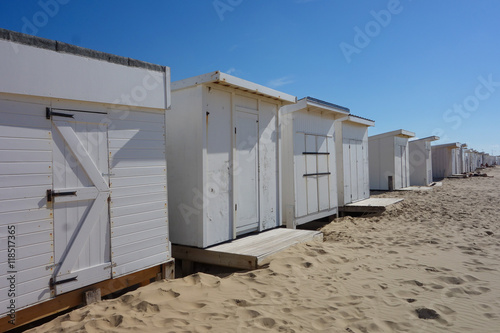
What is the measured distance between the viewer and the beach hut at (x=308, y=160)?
7.86 meters

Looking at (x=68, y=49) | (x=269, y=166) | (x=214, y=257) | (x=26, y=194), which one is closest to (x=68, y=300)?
(x=26, y=194)

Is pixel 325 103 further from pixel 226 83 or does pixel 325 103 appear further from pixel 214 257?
pixel 214 257

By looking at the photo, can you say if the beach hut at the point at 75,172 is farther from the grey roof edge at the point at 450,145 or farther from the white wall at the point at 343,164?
the grey roof edge at the point at 450,145

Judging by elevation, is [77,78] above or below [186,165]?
above

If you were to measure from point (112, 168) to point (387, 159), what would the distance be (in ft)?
49.1

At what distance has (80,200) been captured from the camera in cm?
374

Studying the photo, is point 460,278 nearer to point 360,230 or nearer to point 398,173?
point 360,230

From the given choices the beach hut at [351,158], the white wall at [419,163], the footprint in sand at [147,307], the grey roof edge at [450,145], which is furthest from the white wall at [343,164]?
the grey roof edge at [450,145]

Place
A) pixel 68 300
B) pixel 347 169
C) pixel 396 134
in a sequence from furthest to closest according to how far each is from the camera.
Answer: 1. pixel 396 134
2. pixel 347 169
3. pixel 68 300

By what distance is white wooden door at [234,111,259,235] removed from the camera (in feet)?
19.5

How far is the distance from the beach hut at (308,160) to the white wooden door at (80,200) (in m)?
4.63

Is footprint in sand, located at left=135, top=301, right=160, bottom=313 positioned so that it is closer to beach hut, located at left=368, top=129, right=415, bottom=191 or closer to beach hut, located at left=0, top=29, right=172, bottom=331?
beach hut, located at left=0, top=29, right=172, bottom=331

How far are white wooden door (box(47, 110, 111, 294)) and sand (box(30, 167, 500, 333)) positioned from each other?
0.45 m

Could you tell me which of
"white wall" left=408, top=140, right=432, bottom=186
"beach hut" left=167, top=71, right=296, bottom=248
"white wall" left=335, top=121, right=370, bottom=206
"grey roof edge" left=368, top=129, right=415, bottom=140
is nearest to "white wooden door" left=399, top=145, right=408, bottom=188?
"grey roof edge" left=368, top=129, right=415, bottom=140
